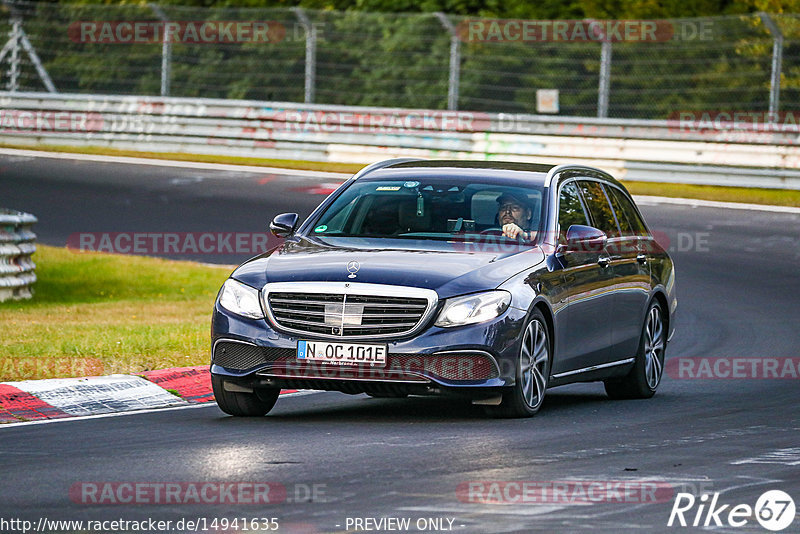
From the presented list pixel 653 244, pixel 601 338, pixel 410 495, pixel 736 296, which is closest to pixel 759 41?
pixel 736 296

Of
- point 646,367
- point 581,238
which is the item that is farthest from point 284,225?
point 646,367

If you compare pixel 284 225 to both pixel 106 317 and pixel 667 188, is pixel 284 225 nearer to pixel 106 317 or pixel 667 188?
pixel 106 317

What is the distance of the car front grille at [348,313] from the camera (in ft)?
30.6

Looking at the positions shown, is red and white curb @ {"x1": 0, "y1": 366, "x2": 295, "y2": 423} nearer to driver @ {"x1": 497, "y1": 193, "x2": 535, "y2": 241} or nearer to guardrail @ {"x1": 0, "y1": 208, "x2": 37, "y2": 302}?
driver @ {"x1": 497, "y1": 193, "x2": 535, "y2": 241}

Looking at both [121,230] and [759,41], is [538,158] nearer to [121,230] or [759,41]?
[759,41]

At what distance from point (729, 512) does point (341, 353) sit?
2.95 meters

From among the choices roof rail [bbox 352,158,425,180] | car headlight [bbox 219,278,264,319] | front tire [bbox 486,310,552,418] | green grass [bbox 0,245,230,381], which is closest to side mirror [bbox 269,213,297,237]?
roof rail [bbox 352,158,425,180]

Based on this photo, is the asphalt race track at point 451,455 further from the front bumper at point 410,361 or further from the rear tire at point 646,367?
the front bumper at point 410,361

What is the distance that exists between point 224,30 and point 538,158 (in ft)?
25.0

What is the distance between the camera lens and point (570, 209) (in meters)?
11.0

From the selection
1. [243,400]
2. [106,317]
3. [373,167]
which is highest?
[373,167]

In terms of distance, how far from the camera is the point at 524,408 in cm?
978

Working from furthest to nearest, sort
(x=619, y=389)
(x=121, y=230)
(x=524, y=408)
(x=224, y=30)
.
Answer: (x=224, y=30) → (x=121, y=230) → (x=619, y=389) → (x=524, y=408)

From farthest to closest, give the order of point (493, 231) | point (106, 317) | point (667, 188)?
point (667, 188)
point (106, 317)
point (493, 231)
